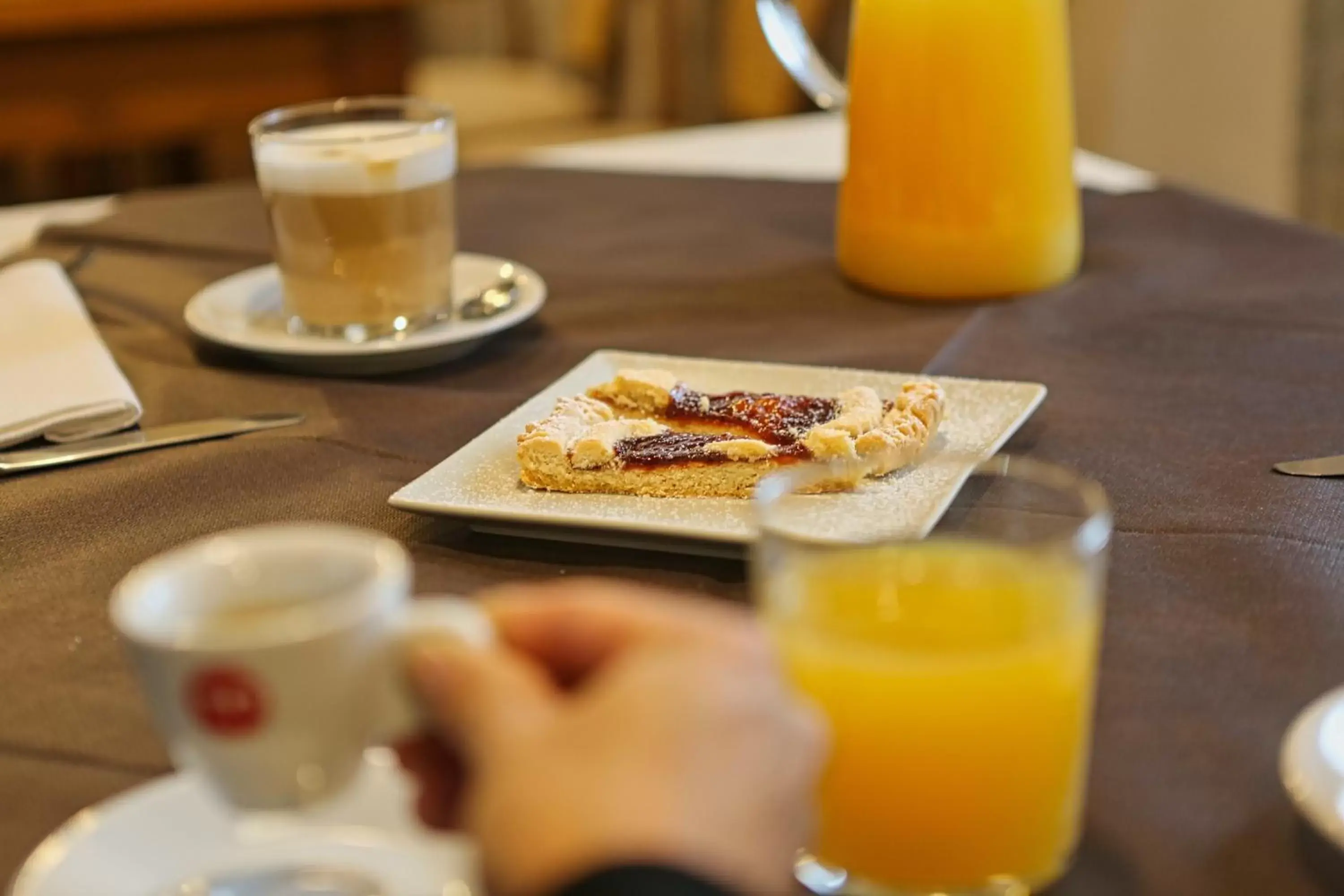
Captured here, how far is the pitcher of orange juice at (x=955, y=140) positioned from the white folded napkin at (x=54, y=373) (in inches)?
22.3

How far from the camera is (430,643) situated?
16.2 inches

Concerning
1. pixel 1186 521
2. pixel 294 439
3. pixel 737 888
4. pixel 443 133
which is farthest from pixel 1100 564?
pixel 443 133

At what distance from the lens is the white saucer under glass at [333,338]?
1.04 meters

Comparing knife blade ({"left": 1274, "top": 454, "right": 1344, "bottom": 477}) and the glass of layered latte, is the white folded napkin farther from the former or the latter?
knife blade ({"left": 1274, "top": 454, "right": 1344, "bottom": 477})

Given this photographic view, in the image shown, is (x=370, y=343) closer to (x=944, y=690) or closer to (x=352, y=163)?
(x=352, y=163)

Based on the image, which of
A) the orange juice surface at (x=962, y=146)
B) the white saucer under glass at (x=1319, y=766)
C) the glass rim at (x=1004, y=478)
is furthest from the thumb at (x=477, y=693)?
the orange juice surface at (x=962, y=146)

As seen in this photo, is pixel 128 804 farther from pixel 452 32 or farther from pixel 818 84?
pixel 452 32

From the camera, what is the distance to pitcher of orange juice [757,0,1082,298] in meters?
1.08

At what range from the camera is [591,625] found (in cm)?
42

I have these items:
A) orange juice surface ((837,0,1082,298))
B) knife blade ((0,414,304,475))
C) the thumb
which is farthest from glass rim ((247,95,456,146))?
the thumb

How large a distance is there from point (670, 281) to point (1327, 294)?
51 cm

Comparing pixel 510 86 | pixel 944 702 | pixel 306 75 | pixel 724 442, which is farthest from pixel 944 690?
pixel 510 86

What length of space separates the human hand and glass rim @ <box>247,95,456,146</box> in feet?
2.27

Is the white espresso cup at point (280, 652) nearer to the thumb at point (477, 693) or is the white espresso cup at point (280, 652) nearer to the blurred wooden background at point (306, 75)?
the thumb at point (477, 693)
